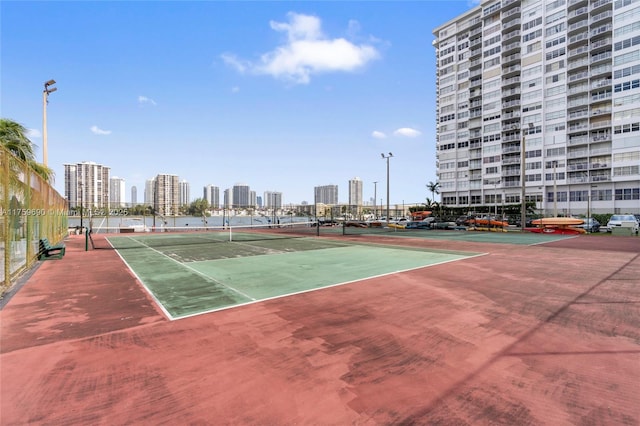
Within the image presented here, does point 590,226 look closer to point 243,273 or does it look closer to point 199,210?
point 243,273

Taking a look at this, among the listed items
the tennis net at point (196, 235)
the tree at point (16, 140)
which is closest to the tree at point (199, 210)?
the tennis net at point (196, 235)

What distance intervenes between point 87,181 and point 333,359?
90897mm

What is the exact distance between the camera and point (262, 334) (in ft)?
18.5

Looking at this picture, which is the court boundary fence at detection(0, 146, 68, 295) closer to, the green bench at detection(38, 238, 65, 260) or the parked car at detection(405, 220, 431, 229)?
the green bench at detection(38, 238, 65, 260)

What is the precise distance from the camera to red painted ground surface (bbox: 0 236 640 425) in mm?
3475

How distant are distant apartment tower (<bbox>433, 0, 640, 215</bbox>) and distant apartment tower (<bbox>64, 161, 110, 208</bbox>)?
93.2 meters

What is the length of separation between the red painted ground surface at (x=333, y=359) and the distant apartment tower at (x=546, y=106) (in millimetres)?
59432

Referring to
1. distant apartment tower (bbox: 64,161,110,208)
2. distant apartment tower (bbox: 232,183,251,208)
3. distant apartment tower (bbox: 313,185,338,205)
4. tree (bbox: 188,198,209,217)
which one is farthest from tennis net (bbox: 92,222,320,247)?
distant apartment tower (bbox: 313,185,338,205)

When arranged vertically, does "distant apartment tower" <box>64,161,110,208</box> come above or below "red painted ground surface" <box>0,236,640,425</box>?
above

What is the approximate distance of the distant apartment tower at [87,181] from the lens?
70.2 m

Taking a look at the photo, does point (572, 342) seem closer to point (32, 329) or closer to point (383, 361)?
point (383, 361)

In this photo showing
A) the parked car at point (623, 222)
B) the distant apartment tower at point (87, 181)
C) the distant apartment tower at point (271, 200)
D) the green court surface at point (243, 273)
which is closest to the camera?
the green court surface at point (243, 273)

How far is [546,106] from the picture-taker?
235 ft

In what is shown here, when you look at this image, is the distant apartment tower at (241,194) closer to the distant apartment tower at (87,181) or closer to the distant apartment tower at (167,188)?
the distant apartment tower at (167,188)
